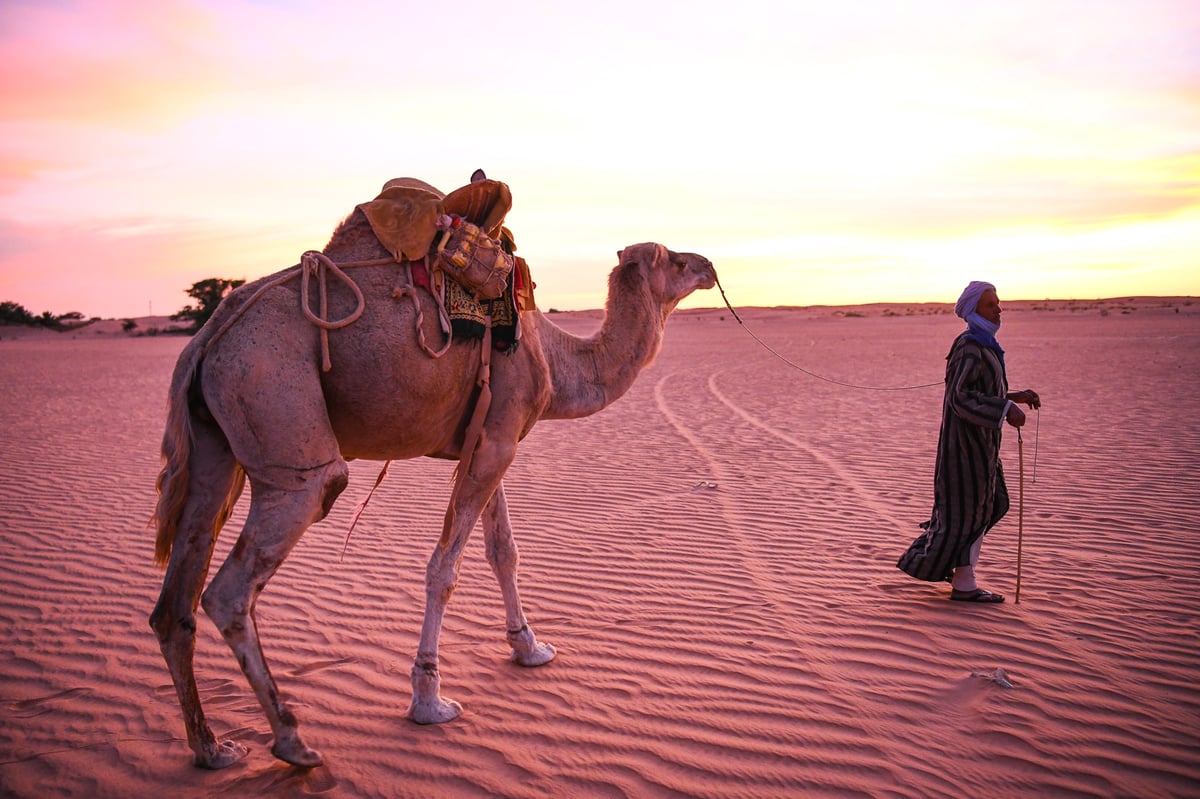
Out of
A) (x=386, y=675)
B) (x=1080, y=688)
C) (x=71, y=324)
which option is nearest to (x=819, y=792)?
(x=1080, y=688)

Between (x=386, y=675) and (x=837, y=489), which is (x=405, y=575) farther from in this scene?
(x=837, y=489)

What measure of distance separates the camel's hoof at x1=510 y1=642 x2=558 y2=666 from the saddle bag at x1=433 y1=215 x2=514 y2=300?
216cm

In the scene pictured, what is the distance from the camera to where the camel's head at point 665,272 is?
572 cm

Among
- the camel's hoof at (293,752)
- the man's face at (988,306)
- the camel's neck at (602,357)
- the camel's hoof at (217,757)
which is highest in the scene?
the man's face at (988,306)

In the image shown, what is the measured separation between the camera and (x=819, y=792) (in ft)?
12.3

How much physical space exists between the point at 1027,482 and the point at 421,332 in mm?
8485

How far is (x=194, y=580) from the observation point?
3.96 meters

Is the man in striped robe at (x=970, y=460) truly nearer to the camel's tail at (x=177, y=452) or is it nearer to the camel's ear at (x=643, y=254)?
the camel's ear at (x=643, y=254)

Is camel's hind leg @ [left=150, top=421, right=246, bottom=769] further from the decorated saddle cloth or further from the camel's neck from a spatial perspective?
the camel's neck

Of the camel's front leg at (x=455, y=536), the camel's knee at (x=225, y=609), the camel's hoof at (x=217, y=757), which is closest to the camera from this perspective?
the camel's knee at (x=225, y=609)

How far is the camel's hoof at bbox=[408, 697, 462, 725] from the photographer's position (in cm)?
442

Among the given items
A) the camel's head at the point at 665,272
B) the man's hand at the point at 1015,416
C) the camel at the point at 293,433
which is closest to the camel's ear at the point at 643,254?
the camel's head at the point at 665,272

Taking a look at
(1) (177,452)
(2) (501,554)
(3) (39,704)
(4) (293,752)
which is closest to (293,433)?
(1) (177,452)

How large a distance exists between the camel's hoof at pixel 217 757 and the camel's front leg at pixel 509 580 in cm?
167
